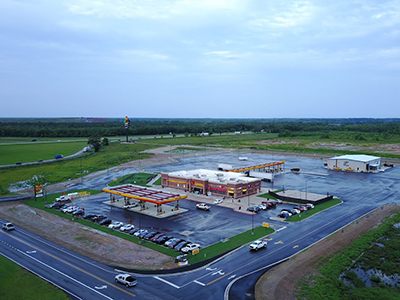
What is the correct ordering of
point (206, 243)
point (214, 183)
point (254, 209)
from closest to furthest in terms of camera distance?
point (206, 243) → point (254, 209) → point (214, 183)

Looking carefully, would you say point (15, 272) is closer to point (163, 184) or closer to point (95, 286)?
point (95, 286)

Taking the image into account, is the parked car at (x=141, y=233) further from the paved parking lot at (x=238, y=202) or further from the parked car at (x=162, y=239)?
the parked car at (x=162, y=239)

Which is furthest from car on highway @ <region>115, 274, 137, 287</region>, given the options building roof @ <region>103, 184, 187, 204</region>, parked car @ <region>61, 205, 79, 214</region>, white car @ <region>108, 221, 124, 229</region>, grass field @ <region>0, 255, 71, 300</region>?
parked car @ <region>61, 205, 79, 214</region>

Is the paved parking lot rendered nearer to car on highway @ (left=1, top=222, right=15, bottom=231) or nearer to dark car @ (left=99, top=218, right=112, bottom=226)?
dark car @ (left=99, top=218, right=112, bottom=226)

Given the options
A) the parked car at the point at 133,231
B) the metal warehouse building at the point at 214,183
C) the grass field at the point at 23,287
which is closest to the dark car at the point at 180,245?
the parked car at the point at 133,231

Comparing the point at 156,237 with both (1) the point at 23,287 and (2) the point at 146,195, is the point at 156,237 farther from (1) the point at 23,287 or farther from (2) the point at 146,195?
(1) the point at 23,287

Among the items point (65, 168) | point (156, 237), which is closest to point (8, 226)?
point (156, 237)
